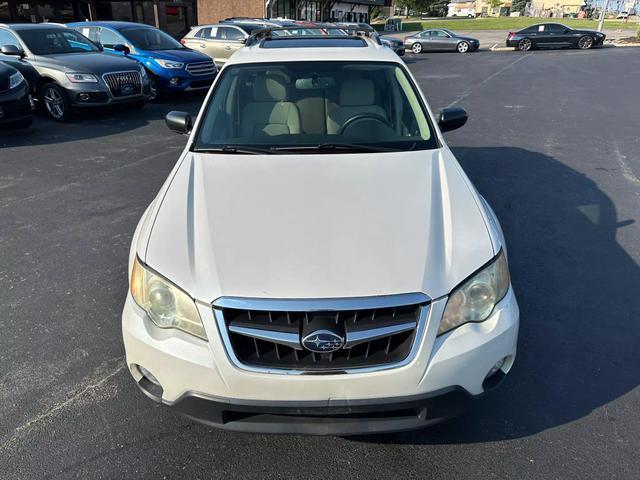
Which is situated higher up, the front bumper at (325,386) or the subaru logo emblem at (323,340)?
the subaru logo emblem at (323,340)

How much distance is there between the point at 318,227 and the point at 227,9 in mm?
34033

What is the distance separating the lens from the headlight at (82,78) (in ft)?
28.2

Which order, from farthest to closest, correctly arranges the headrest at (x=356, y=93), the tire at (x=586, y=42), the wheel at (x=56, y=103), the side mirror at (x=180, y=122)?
the tire at (x=586, y=42)
the wheel at (x=56, y=103)
the side mirror at (x=180, y=122)
the headrest at (x=356, y=93)

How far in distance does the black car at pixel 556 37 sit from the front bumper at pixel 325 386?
1173 inches

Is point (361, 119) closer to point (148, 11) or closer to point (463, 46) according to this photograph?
point (463, 46)

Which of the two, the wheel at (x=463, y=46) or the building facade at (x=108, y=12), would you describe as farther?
the wheel at (x=463, y=46)

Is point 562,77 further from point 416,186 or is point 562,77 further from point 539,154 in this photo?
point 416,186

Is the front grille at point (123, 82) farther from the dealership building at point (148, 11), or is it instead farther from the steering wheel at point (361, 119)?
the dealership building at point (148, 11)

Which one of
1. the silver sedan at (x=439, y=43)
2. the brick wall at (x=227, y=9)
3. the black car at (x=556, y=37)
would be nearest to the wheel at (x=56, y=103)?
the silver sedan at (x=439, y=43)

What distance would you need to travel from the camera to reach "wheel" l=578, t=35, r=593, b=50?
86.3ft

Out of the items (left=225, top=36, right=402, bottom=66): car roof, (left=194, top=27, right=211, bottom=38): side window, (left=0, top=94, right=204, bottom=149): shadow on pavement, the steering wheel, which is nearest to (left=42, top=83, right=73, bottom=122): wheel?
(left=0, top=94, right=204, bottom=149): shadow on pavement

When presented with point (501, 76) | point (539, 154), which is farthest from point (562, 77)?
point (539, 154)

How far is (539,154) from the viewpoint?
703 centimetres

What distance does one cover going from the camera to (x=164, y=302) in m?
2.05
